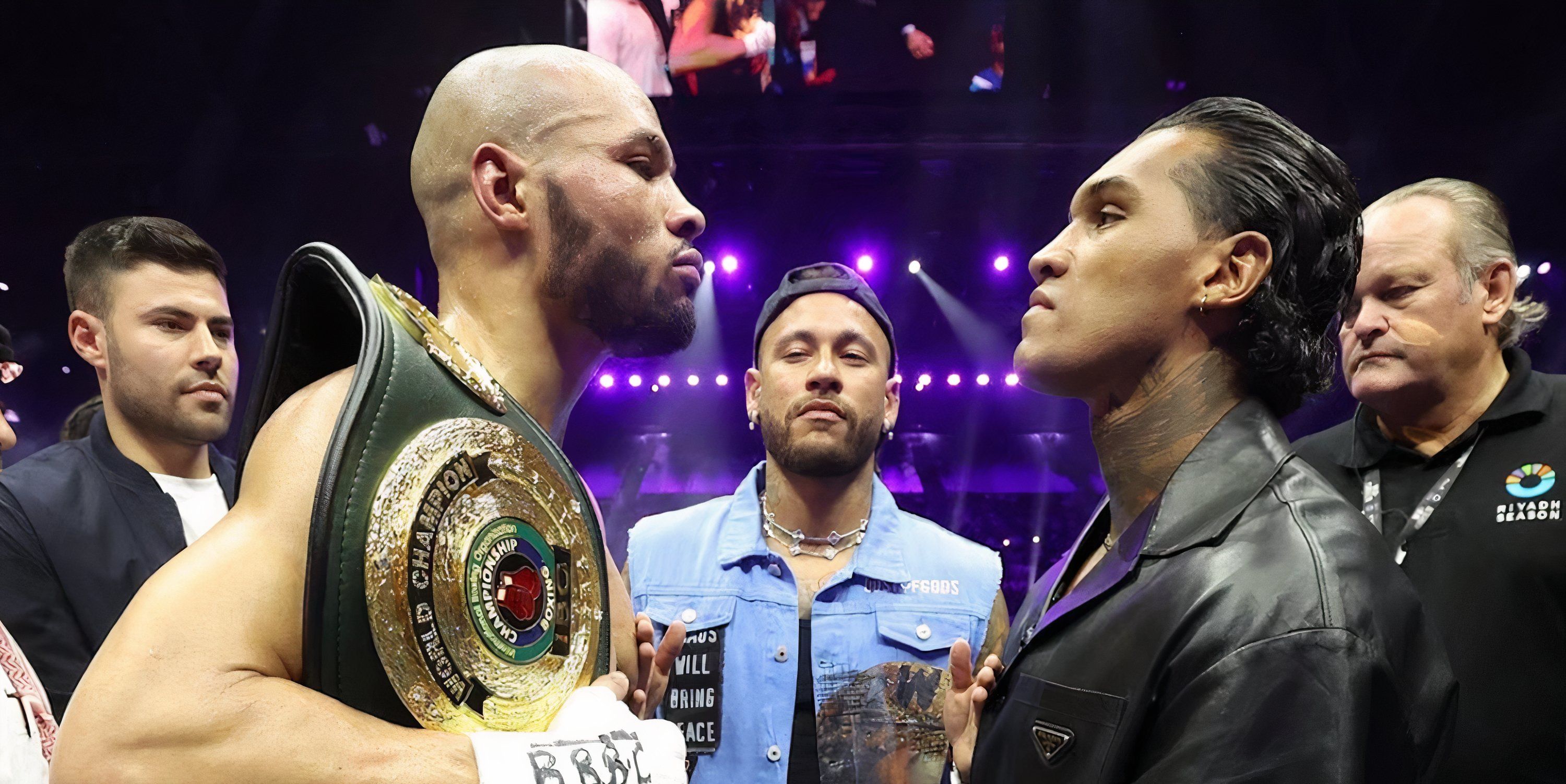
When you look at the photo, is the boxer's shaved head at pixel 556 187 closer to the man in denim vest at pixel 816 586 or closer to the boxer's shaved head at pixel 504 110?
the boxer's shaved head at pixel 504 110

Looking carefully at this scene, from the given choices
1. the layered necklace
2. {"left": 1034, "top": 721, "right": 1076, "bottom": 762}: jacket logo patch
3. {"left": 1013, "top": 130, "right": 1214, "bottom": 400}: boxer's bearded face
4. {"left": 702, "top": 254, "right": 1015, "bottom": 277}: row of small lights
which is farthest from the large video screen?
{"left": 1034, "top": 721, "right": 1076, "bottom": 762}: jacket logo patch

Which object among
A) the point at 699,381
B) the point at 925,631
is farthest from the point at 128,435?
the point at 699,381

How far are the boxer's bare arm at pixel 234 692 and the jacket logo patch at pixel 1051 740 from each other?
2.62 feet

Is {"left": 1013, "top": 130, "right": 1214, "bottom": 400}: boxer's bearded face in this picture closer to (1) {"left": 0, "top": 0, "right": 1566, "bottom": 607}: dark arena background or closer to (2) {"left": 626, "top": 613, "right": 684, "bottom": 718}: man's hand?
(2) {"left": 626, "top": 613, "right": 684, "bottom": 718}: man's hand

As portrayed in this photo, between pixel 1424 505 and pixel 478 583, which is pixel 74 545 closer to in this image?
pixel 478 583

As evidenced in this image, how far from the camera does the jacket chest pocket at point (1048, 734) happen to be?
4.56 ft

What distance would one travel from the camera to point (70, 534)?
2842 mm

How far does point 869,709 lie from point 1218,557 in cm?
132

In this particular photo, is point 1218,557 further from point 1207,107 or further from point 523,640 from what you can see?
point 523,640

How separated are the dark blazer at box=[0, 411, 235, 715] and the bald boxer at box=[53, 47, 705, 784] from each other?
1886mm

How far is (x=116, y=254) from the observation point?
3.08 m

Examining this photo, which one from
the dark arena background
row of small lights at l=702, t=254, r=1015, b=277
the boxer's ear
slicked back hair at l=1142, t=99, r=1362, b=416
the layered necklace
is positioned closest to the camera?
the boxer's ear

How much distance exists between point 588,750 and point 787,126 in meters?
6.07

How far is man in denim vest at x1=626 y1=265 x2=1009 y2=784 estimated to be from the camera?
8.30ft
